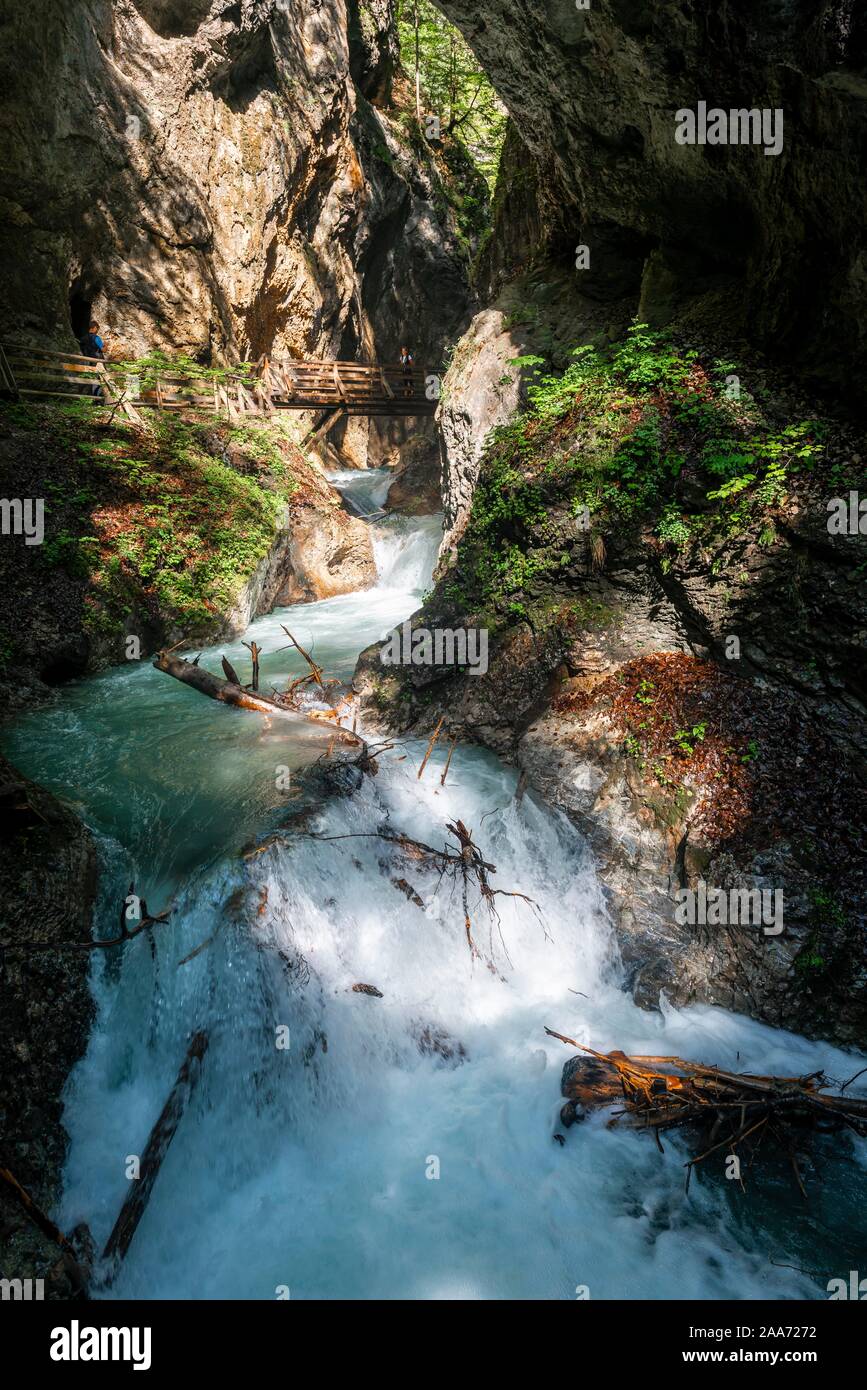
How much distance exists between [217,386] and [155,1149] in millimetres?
15936

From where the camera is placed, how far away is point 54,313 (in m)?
13.3

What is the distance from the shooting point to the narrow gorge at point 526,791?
4008 mm

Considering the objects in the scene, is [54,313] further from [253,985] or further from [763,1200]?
[763,1200]

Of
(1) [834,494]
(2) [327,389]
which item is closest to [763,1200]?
(1) [834,494]

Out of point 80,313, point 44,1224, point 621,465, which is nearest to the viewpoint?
point 44,1224

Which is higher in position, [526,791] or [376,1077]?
[526,791]

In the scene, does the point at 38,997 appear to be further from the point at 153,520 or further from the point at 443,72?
the point at 443,72

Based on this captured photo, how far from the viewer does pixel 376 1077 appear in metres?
4.74

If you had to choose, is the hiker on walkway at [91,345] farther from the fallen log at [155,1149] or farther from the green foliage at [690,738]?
the fallen log at [155,1149]

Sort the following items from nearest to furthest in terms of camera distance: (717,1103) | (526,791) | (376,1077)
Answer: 1. (717,1103)
2. (376,1077)
3. (526,791)

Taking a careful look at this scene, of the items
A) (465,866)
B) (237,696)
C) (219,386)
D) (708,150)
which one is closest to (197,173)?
(219,386)

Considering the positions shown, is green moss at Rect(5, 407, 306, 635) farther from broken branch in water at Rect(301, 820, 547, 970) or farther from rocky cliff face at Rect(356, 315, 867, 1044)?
broken branch in water at Rect(301, 820, 547, 970)

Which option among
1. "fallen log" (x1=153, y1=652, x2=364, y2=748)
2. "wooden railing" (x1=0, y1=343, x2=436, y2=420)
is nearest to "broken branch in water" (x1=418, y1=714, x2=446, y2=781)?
"fallen log" (x1=153, y1=652, x2=364, y2=748)

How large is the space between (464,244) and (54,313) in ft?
68.0
